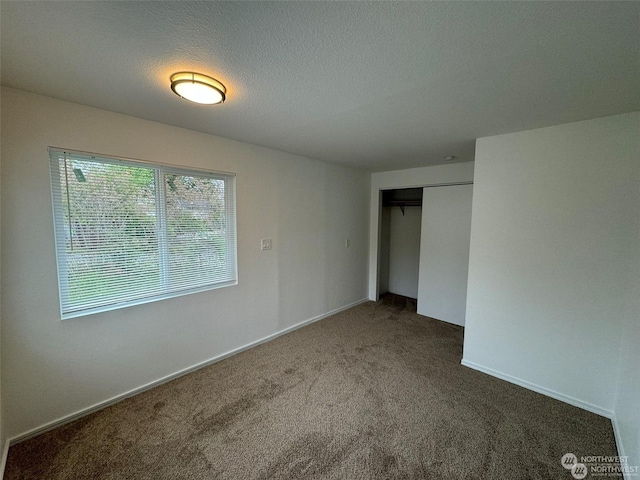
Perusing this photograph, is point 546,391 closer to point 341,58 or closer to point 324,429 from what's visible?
point 324,429

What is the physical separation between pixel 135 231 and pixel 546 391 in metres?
3.79

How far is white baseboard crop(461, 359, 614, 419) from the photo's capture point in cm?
196

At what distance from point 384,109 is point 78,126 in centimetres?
221

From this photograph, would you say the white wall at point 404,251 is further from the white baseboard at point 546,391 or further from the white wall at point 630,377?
the white wall at point 630,377

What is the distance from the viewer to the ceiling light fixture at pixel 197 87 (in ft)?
4.60

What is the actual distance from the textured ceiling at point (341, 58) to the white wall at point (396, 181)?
152 centimetres

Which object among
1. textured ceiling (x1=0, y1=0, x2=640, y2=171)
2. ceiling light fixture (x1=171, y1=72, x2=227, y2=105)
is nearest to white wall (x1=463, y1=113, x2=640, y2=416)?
textured ceiling (x1=0, y1=0, x2=640, y2=171)

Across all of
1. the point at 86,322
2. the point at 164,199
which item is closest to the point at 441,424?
the point at 86,322

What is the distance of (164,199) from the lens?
2.23 meters

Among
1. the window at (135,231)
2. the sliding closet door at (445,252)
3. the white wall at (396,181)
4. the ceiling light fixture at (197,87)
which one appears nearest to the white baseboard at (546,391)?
the sliding closet door at (445,252)

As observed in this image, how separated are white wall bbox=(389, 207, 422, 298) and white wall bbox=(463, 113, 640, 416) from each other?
225 centimetres

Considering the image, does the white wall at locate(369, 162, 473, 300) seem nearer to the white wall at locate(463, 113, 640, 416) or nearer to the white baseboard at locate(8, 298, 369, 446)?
the white wall at locate(463, 113, 640, 416)

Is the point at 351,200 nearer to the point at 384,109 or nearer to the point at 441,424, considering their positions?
the point at 384,109

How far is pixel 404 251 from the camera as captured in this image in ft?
16.1
